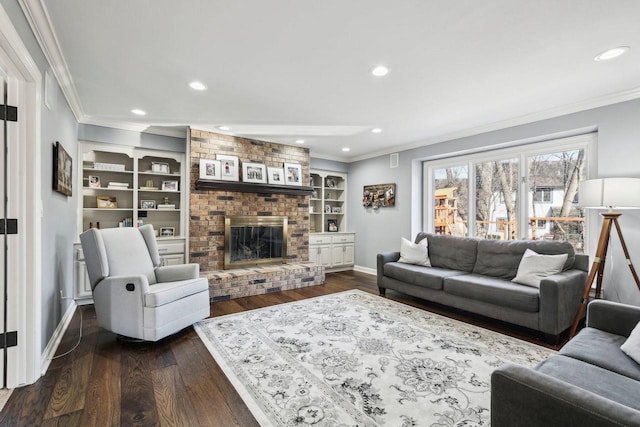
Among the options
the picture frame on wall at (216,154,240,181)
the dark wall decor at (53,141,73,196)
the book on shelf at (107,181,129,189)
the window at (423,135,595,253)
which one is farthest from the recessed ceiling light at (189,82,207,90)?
the window at (423,135,595,253)

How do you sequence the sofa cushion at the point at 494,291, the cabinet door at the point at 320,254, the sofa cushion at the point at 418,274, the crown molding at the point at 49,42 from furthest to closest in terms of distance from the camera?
the cabinet door at the point at 320,254 < the sofa cushion at the point at 418,274 < the sofa cushion at the point at 494,291 < the crown molding at the point at 49,42

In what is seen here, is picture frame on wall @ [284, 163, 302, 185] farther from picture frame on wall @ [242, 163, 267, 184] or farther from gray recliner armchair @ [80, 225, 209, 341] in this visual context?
gray recliner armchair @ [80, 225, 209, 341]

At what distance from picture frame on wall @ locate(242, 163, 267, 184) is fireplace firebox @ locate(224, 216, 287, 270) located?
1.95 ft

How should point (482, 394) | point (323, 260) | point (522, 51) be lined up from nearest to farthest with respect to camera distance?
point (482, 394) < point (522, 51) < point (323, 260)

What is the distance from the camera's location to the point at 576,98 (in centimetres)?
313

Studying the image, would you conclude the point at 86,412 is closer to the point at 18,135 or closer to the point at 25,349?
the point at 25,349

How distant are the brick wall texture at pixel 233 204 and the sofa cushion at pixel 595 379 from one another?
3.99 metres

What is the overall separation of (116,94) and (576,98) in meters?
4.80

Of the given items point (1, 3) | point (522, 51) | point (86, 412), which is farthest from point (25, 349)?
point (522, 51)

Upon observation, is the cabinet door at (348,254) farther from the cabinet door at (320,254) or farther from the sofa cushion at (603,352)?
the sofa cushion at (603,352)

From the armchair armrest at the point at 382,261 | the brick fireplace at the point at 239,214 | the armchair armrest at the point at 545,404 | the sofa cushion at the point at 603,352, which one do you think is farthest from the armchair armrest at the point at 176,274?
the sofa cushion at the point at 603,352

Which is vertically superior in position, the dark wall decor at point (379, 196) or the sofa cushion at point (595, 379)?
the dark wall decor at point (379, 196)

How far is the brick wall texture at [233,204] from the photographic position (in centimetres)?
429

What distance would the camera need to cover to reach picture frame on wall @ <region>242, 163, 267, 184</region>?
4.68 metres
